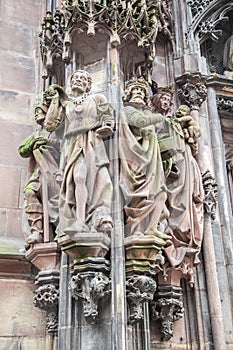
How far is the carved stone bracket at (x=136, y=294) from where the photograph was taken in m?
3.56

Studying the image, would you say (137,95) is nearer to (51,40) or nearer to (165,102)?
(165,102)

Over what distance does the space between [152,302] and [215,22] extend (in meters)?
4.16

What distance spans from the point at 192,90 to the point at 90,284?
128 inches

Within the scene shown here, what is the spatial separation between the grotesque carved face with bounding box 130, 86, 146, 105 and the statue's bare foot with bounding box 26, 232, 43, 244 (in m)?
1.60

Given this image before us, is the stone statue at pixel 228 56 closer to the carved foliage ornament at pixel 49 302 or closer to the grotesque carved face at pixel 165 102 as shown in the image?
the grotesque carved face at pixel 165 102

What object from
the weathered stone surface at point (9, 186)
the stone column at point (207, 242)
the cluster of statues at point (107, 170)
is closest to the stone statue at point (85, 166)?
the cluster of statues at point (107, 170)

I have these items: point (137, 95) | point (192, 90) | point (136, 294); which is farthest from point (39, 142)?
point (192, 90)

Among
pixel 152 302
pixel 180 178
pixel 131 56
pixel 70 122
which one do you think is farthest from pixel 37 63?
pixel 152 302

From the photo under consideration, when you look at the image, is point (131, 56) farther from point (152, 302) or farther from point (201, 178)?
point (152, 302)

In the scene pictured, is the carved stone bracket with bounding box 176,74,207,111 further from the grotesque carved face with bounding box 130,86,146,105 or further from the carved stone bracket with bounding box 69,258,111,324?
the carved stone bracket with bounding box 69,258,111,324

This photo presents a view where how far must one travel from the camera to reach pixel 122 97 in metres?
4.52

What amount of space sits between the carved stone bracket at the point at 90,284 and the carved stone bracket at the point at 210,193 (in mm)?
1747

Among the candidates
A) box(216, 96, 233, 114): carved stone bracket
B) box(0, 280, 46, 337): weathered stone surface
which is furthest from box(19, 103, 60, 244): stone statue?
box(216, 96, 233, 114): carved stone bracket

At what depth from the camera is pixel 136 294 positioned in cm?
359
